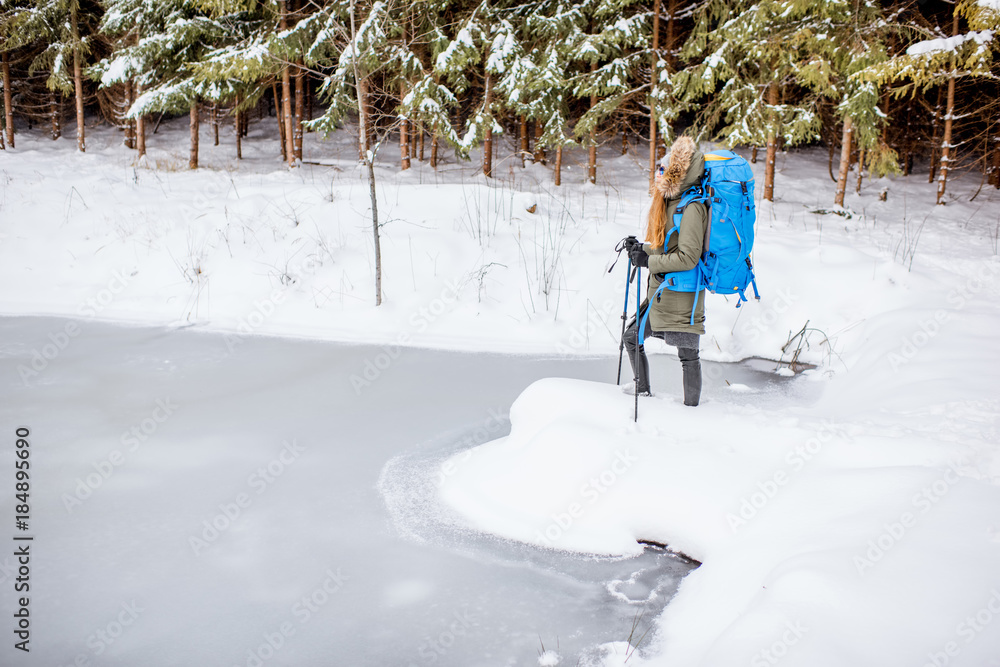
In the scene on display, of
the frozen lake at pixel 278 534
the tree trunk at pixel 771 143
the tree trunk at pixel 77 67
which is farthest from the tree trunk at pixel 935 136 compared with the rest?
the tree trunk at pixel 77 67

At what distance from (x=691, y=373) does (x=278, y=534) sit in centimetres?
287

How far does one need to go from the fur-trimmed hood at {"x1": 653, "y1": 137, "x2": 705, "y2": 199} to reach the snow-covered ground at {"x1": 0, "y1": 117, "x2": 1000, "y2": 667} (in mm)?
1522

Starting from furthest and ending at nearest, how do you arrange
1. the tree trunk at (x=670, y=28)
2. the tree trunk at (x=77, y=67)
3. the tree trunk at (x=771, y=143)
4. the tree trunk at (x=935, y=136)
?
the tree trunk at (x=77, y=67)
the tree trunk at (x=935, y=136)
the tree trunk at (x=670, y=28)
the tree trunk at (x=771, y=143)

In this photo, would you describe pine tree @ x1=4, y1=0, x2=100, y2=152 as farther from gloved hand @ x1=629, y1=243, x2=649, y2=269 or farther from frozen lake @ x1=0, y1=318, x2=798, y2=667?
gloved hand @ x1=629, y1=243, x2=649, y2=269

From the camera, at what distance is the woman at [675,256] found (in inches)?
147

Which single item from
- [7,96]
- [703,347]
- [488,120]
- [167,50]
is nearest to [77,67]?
[7,96]

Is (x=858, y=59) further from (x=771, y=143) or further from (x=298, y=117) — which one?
(x=298, y=117)

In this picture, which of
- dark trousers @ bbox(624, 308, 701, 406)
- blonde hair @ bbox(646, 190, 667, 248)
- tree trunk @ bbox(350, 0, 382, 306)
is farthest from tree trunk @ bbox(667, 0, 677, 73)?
dark trousers @ bbox(624, 308, 701, 406)

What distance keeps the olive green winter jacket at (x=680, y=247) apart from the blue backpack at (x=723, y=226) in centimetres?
5

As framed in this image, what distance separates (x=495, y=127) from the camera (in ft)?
44.2

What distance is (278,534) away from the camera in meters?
3.29

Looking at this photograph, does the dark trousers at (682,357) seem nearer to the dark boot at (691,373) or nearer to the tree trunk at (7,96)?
the dark boot at (691,373)

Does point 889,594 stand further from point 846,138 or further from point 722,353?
point 846,138

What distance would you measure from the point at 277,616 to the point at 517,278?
589cm
